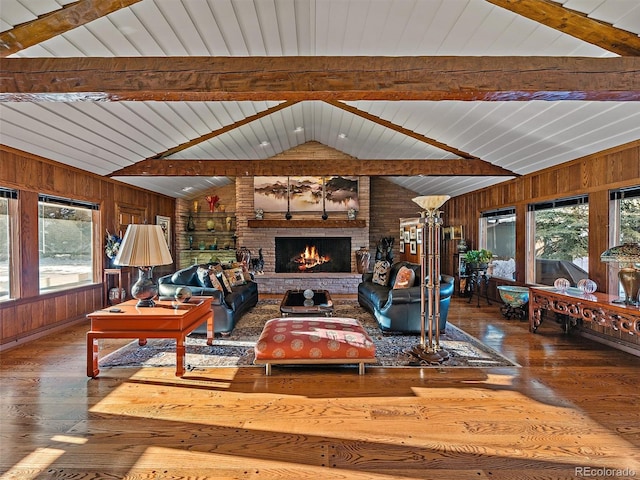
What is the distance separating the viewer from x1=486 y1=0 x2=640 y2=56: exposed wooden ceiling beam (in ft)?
8.84

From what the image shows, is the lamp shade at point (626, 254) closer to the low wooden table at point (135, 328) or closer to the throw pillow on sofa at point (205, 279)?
the low wooden table at point (135, 328)

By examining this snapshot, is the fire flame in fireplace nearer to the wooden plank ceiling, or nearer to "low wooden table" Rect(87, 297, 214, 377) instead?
the wooden plank ceiling

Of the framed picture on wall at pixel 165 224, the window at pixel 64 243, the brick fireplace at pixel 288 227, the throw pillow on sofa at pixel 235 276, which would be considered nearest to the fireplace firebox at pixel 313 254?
the brick fireplace at pixel 288 227

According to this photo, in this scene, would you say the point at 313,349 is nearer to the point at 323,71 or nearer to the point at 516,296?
the point at 323,71

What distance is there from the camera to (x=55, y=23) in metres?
2.71

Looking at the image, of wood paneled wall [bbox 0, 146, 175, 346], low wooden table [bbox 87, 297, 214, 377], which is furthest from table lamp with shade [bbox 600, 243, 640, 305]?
wood paneled wall [bbox 0, 146, 175, 346]

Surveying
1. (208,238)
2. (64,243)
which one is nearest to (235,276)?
(64,243)

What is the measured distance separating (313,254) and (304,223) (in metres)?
0.87

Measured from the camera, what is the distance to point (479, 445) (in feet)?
7.27

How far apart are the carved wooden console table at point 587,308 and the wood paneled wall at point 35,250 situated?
21.3 feet

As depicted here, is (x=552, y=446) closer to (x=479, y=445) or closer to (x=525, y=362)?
(x=479, y=445)

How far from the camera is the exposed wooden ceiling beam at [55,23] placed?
105 inches

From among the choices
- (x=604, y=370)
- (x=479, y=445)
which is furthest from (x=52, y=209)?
(x=604, y=370)

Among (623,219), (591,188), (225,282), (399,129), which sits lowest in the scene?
(225,282)
